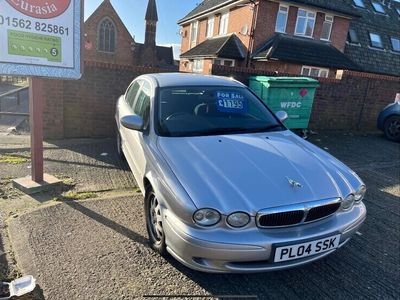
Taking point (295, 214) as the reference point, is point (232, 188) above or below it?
above

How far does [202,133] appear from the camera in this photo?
3438mm

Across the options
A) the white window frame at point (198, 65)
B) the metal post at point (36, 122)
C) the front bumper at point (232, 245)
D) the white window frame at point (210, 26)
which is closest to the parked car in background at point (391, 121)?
the front bumper at point (232, 245)

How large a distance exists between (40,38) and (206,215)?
303 cm

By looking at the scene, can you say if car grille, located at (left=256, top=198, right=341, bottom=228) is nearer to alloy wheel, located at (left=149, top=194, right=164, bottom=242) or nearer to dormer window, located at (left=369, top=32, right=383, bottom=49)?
alloy wheel, located at (left=149, top=194, right=164, bottom=242)

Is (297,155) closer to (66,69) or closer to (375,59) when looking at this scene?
(66,69)

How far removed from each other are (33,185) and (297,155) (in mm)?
3276

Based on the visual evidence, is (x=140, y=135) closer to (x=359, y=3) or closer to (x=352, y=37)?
(x=352, y=37)

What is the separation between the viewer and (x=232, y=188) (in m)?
2.53

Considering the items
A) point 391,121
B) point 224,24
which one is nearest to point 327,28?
point 224,24

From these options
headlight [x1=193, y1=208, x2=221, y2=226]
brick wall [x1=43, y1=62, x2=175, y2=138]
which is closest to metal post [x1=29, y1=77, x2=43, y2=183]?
brick wall [x1=43, y1=62, x2=175, y2=138]

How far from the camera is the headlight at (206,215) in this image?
2.35 meters

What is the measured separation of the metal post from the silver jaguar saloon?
1269 millimetres

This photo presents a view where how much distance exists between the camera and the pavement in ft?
8.63

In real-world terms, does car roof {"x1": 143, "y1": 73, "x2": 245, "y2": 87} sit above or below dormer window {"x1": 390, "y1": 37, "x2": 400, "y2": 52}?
below
